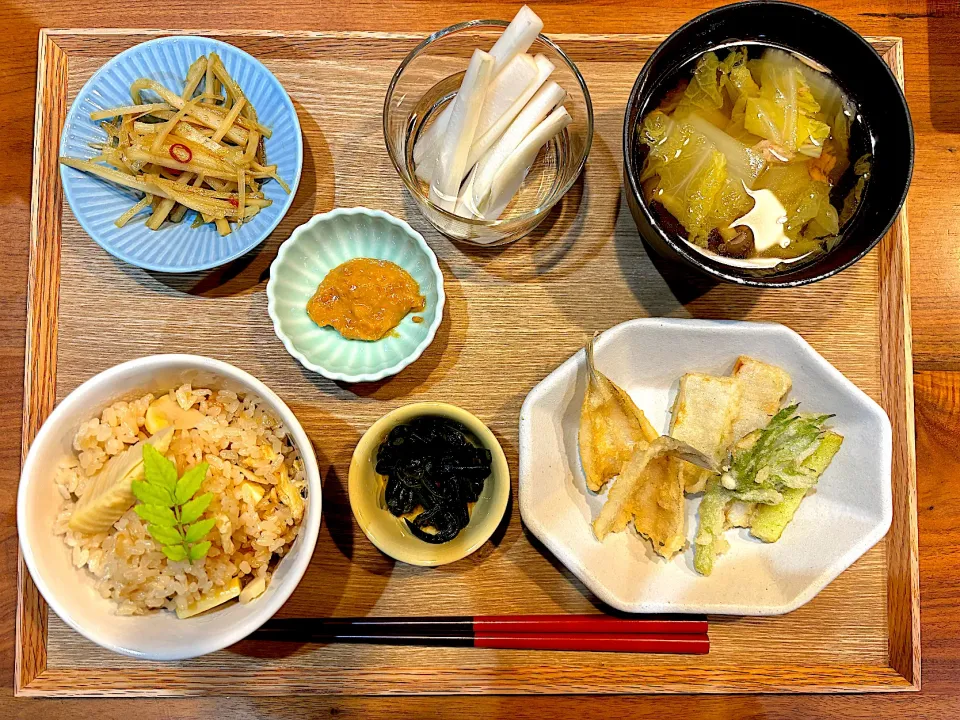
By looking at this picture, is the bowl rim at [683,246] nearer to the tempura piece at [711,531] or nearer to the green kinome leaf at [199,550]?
the tempura piece at [711,531]

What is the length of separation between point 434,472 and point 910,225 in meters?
1.51

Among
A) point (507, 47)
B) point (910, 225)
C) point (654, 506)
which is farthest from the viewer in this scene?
point (910, 225)

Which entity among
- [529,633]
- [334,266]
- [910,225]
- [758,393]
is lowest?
[529,633]

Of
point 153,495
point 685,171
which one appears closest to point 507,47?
point 685,171

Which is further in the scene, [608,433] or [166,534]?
[608,433]

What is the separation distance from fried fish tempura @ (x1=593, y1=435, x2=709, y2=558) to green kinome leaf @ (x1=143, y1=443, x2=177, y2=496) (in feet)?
3.34

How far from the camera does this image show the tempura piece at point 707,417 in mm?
1920

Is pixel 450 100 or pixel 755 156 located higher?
pixel 450 100

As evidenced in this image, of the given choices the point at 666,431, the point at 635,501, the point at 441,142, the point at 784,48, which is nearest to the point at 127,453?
the point at 441,142

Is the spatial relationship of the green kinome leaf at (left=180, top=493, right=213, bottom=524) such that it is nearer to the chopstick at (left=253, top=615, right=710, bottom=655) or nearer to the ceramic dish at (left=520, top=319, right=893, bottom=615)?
the chopstick at (left=253, top=615, right=710, bottom=655)

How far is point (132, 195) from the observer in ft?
6.39

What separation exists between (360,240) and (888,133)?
4.43 feet

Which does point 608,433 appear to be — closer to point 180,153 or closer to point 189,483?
point 189,483

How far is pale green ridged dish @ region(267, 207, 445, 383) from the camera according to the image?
1870mm
